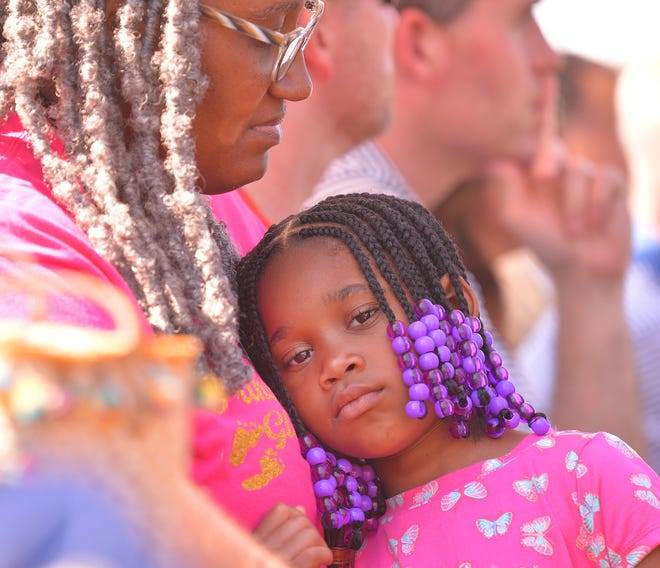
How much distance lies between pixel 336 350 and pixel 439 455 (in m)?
0.31

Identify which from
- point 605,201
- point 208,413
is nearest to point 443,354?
point 208,413

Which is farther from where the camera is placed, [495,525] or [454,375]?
[454,375]

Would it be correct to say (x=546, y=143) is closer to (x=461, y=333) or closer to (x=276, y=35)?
(x=461, y=333)

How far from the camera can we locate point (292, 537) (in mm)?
2021

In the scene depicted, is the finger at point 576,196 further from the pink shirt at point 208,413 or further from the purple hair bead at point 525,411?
the pink shirt at point 208,413

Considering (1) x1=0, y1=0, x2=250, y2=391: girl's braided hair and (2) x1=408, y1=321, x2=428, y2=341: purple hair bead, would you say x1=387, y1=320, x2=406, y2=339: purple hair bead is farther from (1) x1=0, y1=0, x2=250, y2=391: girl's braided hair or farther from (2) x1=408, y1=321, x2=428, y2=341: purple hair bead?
(1) x1=0, y1=0, x2=250, y2=391: girl's braided hair

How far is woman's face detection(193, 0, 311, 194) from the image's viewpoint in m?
2.20

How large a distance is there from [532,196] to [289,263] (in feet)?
11.2

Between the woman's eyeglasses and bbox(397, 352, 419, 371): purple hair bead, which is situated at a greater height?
the woman's eyeglasses

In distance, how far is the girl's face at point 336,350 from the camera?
92.4 inches

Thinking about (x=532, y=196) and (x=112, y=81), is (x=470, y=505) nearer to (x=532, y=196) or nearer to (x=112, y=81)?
(x=112, y=81)

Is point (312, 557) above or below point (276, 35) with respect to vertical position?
below

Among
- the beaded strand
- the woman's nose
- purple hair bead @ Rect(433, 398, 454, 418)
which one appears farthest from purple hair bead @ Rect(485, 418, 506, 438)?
the woman's nose

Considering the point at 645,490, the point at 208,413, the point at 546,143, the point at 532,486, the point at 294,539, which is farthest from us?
the point at 546,143
